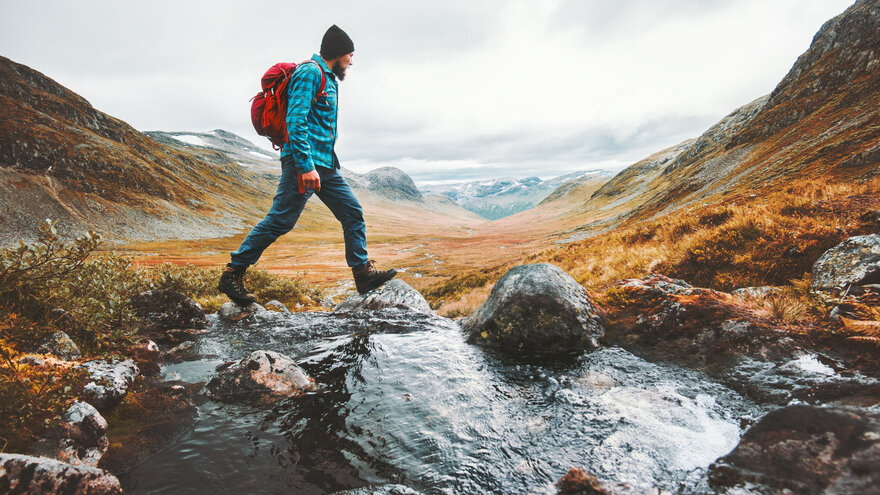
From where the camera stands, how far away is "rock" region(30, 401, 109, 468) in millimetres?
3066

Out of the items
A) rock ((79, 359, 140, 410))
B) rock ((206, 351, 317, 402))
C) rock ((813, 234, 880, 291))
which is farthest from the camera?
rock ((206, 351, 317, 402))

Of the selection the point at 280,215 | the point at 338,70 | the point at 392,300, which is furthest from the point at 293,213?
the point at 392,300

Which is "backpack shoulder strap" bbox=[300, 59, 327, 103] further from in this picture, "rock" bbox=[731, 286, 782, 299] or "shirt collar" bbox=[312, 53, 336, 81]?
"rock" bbox=[731, 286, 782, 299]

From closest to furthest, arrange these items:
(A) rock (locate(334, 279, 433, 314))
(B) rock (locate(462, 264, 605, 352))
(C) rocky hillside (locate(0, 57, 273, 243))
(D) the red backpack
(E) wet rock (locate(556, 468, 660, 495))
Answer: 1. (E) wet rock (locate(556, 468, 660, 495))
2. (B) rock (locate(462, 264, 605, 352))
3. (D) the red backpack
4. (A) rock (locate(334, 279, 433, 314))
5. (C) rocky hillside (locate(0, 57, 273, 243))

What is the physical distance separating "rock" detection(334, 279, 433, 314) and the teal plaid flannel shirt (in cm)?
488

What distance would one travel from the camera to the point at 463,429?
167 inches

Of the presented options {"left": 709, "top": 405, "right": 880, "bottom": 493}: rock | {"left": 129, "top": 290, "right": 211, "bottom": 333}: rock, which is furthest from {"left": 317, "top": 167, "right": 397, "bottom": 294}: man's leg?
{"left": 709, "top": 405, "right": 880, "bottom": 493}: rock

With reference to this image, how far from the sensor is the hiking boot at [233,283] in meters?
7.42

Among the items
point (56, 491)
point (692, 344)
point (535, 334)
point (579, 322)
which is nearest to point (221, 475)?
point (56, 491)

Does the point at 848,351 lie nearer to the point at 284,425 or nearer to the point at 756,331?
the point at 756,331

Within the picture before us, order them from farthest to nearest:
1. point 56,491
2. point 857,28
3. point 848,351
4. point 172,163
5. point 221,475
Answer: point 172,163 → point 857,28 → point 848,351 → point 221,475 → point 56,491

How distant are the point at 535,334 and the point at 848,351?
3796 millimetres

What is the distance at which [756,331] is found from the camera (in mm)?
4738

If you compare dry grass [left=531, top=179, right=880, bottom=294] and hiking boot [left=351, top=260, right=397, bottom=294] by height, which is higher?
dry grass [left=531, top=179, right=880, bottom=294]
